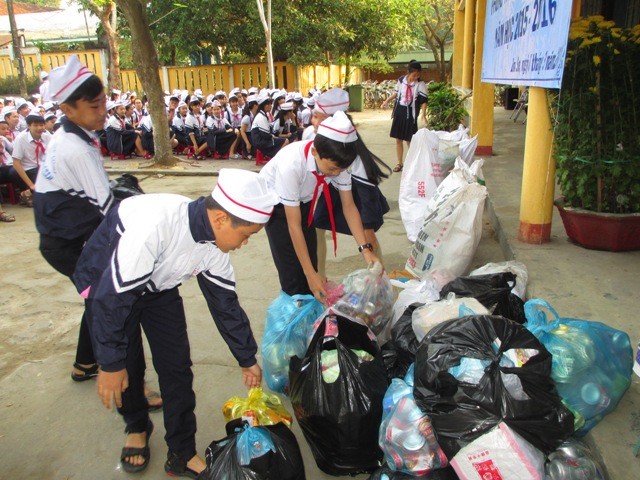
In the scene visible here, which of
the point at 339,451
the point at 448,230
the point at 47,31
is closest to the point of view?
the point at 339,451

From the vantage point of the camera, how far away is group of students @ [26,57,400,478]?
1.68 metres

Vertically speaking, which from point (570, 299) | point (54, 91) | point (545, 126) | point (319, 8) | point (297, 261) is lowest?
point (570, 299)

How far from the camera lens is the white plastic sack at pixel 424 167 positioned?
15.7 feet

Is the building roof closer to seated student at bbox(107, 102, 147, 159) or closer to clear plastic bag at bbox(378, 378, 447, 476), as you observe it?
seated student at bbox(107, 102, 147, 159)

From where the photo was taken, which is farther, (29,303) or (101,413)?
(29,303)

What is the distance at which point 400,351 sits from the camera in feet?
8.56

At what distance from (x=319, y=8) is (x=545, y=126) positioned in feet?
56.4

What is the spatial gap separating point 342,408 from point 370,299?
0.82m

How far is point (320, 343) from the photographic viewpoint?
230 cm

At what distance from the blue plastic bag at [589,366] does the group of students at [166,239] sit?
1155 mm

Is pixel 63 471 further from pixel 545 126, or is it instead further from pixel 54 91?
pixel 545 126

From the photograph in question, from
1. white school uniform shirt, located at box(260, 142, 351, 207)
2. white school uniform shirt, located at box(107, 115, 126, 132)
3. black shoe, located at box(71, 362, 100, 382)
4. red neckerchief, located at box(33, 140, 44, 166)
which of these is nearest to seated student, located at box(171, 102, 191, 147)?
white school uniform shirt, located at box(107, 115, 126, 132)

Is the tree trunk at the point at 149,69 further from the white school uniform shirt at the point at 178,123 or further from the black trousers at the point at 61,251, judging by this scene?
the black trousers at the point at 61,251

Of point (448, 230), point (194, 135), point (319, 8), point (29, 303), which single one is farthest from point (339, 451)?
point (319, 8)
